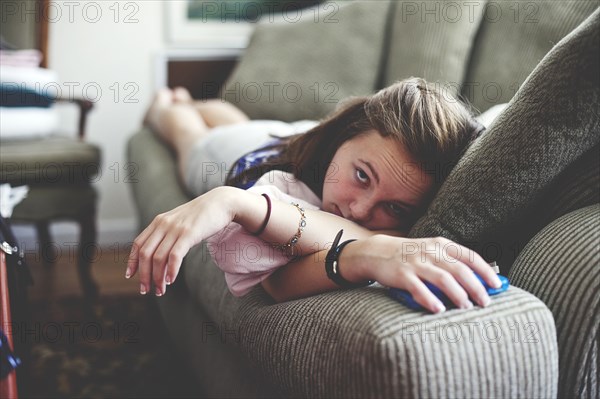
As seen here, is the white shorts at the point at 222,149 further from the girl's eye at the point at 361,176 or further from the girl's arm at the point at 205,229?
the girl's arm at the point at 205,229

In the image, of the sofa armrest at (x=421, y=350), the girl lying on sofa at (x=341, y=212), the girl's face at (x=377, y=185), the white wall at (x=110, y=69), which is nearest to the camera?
the sofa armrest at (x=421, y=350)

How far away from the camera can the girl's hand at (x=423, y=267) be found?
21.1 inches

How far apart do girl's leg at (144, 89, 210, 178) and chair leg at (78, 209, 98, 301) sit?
0.34 meters

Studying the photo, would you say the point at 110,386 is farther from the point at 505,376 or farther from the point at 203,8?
the point at 203,8

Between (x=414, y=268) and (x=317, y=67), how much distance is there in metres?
1.49

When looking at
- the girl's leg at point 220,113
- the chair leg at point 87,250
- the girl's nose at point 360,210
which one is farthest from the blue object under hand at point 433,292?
the chair leg at point 87,250

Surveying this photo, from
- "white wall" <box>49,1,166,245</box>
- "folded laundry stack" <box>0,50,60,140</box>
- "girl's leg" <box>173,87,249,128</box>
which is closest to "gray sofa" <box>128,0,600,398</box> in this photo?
"girl's leg" <box>173,87,249,128</box>

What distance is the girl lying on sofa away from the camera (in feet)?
1.95

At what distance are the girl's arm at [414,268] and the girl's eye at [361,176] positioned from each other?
0.18m

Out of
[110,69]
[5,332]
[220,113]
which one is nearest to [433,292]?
[5,332]

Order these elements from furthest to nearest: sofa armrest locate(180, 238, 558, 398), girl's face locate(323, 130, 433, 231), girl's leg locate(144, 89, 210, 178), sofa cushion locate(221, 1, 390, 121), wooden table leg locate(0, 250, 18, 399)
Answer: sofa cushion locate(221, 1, 390, 121) < girl's leg locate(144, 89, 210, 178) < girl's face locate(323, 130, 433, 231) < wooden table leg locate(0, 250, 18, 399) < sofa armrest locate(180, 238, 558, 398)

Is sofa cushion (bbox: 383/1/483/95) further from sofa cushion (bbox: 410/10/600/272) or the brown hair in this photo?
sofa cushion (bbox: 410/10/600/272)

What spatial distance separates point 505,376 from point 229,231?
1.19ft

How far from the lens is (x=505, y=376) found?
1.64 ft
